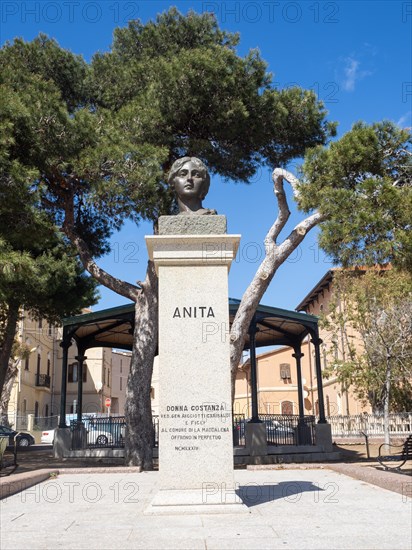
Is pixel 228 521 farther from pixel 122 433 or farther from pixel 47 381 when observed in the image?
pixel 47 381

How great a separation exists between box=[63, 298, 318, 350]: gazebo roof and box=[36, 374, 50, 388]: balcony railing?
23.8 metres

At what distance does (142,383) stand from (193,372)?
7.66 m

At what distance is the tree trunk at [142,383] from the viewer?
13148 mm

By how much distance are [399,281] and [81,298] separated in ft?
40.1

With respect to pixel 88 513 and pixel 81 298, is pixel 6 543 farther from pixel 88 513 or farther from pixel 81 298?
pixel 81 298

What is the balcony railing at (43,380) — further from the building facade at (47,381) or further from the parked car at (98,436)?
the parked car at (98,436)

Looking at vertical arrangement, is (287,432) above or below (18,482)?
above

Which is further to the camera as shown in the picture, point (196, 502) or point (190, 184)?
point (190, 184)

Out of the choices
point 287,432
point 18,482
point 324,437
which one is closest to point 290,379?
point 287,432

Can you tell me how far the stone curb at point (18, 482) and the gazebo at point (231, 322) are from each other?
7.49m

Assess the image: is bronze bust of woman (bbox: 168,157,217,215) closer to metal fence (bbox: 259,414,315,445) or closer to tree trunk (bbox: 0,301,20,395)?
metal fence (bbox: 259,414,315,445)

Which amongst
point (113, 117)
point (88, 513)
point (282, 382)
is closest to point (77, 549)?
point (88, 513)

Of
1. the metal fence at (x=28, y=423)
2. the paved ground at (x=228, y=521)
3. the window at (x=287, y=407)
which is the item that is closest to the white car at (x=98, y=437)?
the paved ground at (x=228, y=521)

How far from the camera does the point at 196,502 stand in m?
5.82
